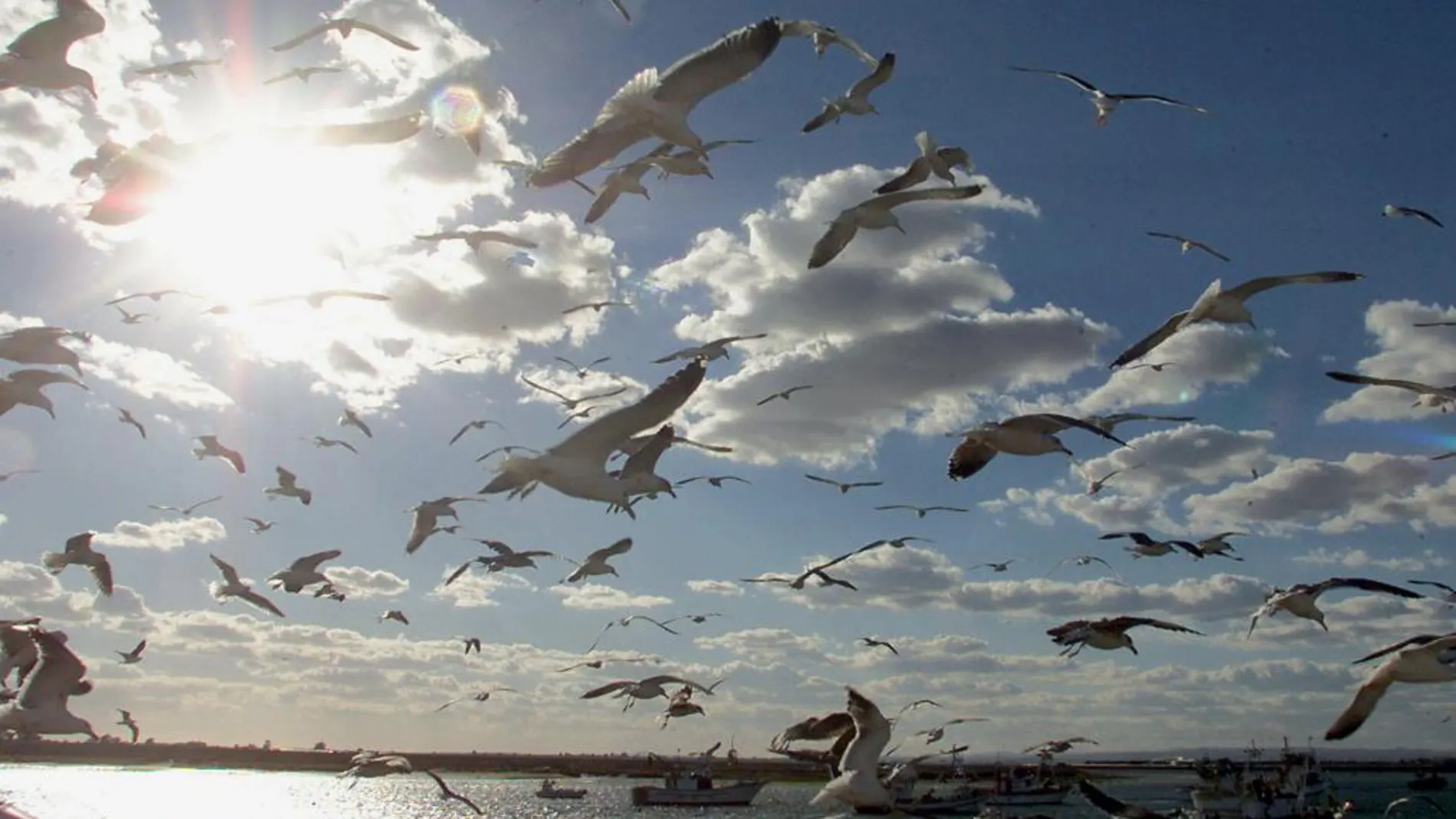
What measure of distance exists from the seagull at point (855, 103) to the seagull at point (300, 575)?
13.8 meters

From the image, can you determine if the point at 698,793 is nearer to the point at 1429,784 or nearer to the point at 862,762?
the point at 862,762

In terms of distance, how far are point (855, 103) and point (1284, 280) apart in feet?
21.8

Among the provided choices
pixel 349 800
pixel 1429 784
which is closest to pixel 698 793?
pixel 349 800

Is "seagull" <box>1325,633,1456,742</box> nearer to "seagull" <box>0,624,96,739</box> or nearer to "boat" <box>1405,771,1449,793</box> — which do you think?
"seagull" <box>0,624,96,739</box>

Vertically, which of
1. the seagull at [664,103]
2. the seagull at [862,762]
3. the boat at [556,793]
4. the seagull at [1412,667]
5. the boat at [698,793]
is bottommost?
the boat at [556,793]

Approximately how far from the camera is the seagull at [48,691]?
15203 mm

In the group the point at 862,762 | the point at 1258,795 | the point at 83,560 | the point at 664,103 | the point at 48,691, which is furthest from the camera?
the point at 1258,795

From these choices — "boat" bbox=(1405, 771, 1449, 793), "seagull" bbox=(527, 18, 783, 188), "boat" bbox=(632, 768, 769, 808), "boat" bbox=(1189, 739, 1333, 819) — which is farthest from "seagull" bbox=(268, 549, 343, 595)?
"boat" bbox=(1405, 771, 1449, 793)

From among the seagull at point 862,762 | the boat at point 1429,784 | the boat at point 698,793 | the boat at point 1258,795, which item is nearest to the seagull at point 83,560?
the seagull at point 862,762

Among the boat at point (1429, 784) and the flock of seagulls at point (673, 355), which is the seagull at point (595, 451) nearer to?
the flock of seagulls at point (673, 355)

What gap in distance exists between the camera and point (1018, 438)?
1488 cm

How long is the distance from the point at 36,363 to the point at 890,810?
1370cm

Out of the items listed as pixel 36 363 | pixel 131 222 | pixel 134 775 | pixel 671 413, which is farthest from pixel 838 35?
pixel 134 775

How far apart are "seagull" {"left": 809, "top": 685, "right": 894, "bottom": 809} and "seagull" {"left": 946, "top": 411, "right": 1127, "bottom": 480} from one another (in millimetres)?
3456
